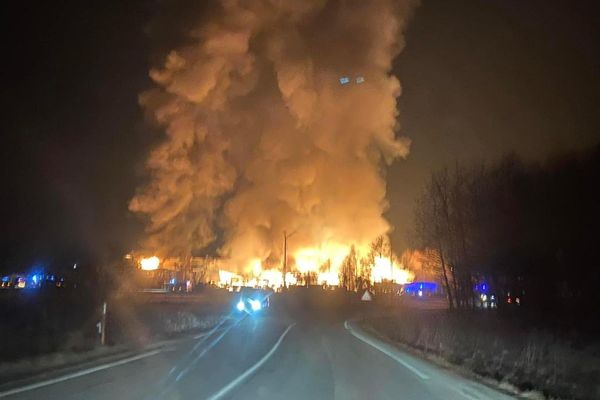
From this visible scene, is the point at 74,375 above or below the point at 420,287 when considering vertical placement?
below

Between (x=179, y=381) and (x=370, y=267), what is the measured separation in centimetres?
7395

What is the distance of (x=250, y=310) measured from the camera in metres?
48.2

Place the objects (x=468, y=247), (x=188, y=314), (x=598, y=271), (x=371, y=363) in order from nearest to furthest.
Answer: (x=371, y=363), (x=598, y=271), (x=188, y=314), (x=468, y=247)

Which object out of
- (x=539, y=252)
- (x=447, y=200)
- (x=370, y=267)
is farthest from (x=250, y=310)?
(x=370, y=267)

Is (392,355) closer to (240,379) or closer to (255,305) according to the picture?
(240,379)

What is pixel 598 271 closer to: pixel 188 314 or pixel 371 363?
pixel 371 363

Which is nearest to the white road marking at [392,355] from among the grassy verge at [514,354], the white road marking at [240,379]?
the grassy verge at [514,354]

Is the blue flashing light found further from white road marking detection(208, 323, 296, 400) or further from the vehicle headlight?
white road marking detection(208, 323, 296, 400)

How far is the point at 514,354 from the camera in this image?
816 inches

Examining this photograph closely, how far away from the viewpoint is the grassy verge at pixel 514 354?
15.2 metres

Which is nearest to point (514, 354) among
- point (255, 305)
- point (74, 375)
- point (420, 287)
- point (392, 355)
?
point (392, 355)

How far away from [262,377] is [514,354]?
10.5 m

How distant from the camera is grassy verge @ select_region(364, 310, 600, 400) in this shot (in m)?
15.2

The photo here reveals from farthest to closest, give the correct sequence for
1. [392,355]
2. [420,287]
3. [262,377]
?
[420,287]
[392,355]
[262,377]
